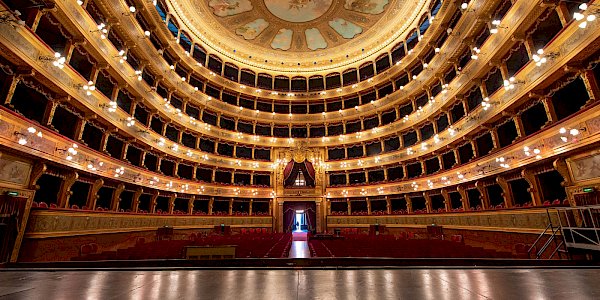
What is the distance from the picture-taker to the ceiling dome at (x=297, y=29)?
21.8 metres

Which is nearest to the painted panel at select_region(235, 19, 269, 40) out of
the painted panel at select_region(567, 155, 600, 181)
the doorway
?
the doorway

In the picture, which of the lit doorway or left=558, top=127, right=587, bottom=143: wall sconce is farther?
the lit doorway

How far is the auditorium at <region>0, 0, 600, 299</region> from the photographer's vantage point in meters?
4.59

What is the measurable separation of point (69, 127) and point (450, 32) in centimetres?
2112

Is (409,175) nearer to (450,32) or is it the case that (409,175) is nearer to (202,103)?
(450,32)

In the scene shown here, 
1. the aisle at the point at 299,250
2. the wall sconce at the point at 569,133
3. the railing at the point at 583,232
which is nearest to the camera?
the railing at the point at 583,232

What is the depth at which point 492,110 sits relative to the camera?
12.6 meters

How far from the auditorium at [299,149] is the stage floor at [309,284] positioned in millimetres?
49

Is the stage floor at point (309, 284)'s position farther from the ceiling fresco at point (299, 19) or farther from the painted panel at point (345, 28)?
the painted panel at point (345, 28)

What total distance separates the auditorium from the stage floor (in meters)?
0.05

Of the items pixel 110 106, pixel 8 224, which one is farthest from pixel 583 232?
pixel 110 106

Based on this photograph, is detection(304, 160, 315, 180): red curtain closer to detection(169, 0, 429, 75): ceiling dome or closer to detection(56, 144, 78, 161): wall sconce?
detection(169, 0, 429, 75): ceiling dome

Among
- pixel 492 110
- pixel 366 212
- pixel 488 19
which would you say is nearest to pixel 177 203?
pixel 366 212

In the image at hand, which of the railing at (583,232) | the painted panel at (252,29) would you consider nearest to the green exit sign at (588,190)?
the railing at (583,232)
